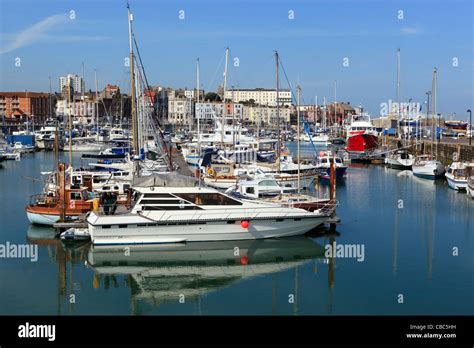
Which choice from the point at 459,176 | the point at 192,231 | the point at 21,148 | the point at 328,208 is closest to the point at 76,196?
the point at 192,231

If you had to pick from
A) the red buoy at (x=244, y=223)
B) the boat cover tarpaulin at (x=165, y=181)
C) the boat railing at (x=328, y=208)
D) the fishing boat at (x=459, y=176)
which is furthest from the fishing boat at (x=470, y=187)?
the boat cover tarpaulin at (x=165, y=181)

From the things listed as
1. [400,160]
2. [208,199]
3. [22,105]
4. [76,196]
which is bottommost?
[400,160]

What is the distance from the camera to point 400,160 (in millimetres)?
52219

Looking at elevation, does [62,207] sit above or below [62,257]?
above

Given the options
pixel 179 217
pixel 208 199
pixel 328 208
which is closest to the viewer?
pixel 179 217

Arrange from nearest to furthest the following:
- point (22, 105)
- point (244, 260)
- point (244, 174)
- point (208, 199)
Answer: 1. point (244, 260)
2. point (208, 199)
3. point (244, 174)
4. point (22, 105)

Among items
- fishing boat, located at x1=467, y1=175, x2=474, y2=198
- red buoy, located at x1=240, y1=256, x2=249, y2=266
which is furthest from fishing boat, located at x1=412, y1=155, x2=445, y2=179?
red buoy, located at x1=240, y1=256, x2=249, y2=266

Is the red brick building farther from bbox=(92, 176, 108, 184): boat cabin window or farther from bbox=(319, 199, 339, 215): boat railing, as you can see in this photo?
bbox=(319, 199, 339, 215): boat railing

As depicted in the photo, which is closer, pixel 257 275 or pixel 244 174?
pixel 257 275

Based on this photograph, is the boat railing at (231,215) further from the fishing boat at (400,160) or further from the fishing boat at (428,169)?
the fishing boat at (400,160)

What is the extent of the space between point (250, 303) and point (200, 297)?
1492 mm

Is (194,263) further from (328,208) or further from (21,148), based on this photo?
(21,148)

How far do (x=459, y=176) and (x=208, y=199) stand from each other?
20341 mm
